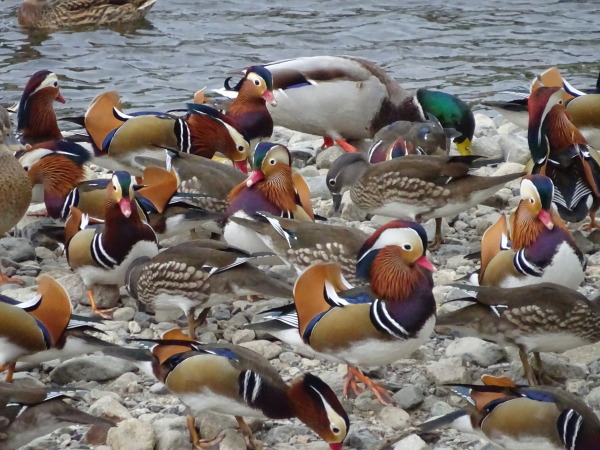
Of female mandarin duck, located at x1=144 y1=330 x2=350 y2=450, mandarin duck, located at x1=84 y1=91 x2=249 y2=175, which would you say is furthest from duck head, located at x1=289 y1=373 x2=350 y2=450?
mandarin duck, located at x1=84 y1=91 x2=249 y2=175

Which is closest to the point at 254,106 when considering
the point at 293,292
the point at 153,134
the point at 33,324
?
the point at 153,134

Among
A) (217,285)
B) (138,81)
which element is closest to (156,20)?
(138,81)

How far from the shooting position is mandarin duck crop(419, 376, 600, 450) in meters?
3.84

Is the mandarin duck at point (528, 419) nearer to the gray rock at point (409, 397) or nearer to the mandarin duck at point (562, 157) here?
the gray rock at point (409, 397)

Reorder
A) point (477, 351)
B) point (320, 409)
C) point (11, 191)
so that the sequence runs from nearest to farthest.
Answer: point (320, 409)
point (477, 351)
point (11, 191)

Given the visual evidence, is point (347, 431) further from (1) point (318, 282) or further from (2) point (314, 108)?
(2) point (314, 108)

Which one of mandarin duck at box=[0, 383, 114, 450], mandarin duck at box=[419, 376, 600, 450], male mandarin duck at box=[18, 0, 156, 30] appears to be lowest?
male mandarin duck at box=[18, 0, 156, 30]

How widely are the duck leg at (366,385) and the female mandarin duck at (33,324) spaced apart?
115 cm

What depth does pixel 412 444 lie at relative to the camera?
4.05 m

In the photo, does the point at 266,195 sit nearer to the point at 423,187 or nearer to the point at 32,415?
the point at 423,187

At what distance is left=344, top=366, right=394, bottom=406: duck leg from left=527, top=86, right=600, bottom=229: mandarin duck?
185 cm

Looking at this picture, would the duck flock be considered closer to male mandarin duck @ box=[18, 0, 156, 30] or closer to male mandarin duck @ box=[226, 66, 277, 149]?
male mandarin duck @ box=[226, 66, 277, 149]

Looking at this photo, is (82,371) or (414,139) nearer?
(82,371)

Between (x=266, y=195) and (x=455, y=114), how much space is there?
89.8 inches
